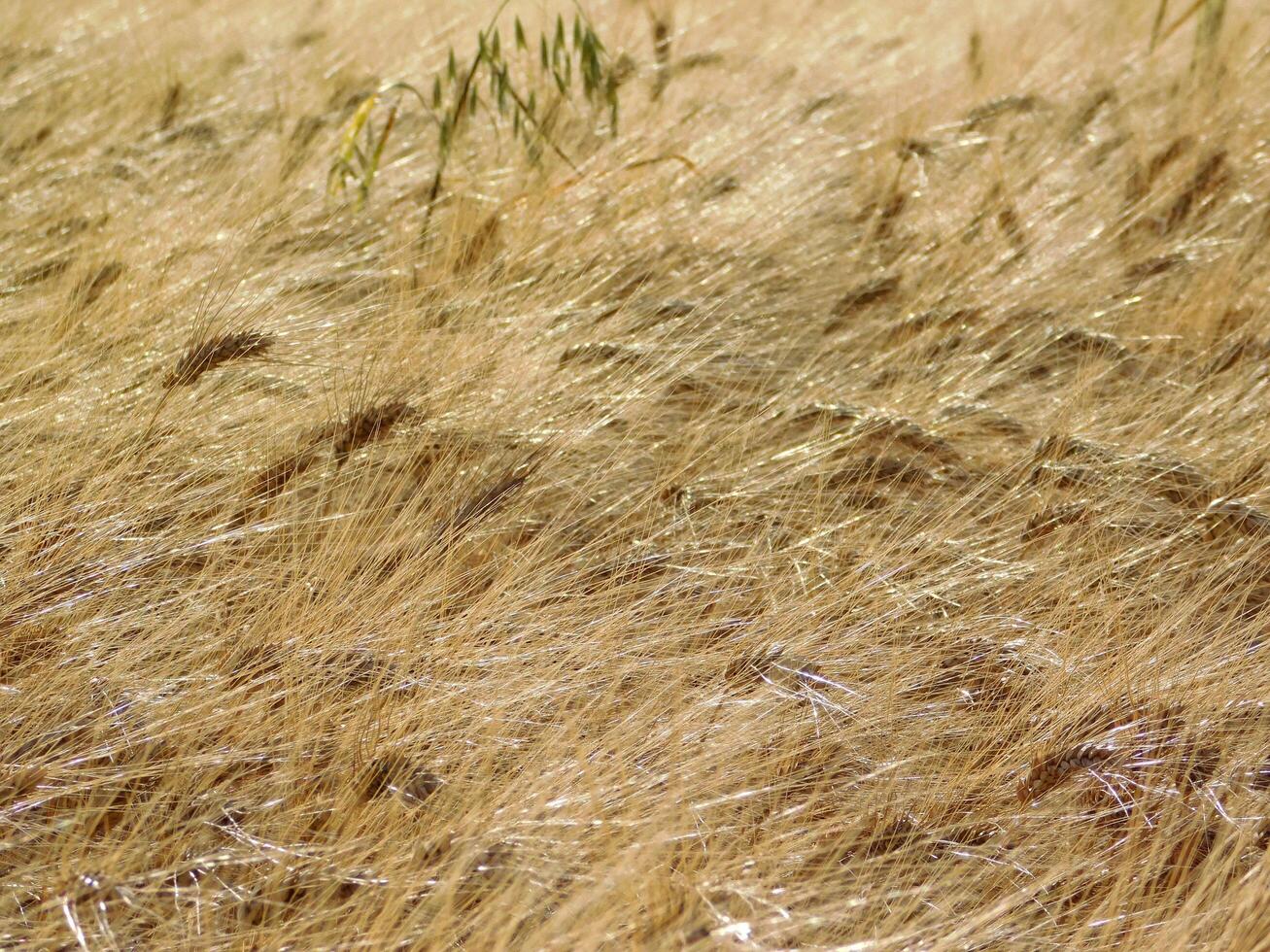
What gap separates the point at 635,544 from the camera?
4.75 feet

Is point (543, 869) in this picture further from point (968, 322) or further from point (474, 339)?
point (968, 322)

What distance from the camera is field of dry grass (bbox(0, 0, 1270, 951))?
1085 mm

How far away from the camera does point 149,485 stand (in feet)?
4.61

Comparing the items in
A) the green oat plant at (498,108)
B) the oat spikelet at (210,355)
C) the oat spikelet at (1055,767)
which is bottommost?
the oat spikelet at (1055,767)

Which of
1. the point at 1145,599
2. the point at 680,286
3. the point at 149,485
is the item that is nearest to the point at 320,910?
the point at 149,485

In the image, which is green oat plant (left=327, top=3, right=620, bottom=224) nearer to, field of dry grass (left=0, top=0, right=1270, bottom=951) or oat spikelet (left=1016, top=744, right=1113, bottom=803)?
field of dry grass (left=0, top=0, right=1270, bottom=951)

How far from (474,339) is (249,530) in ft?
1.34

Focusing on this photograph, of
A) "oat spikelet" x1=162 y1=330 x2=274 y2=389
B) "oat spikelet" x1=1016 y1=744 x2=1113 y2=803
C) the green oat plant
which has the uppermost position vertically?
"oat spikelet" x1=162 y1=330 x2=274 y2=389

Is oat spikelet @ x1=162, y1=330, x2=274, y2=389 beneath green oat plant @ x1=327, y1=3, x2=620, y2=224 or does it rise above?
above

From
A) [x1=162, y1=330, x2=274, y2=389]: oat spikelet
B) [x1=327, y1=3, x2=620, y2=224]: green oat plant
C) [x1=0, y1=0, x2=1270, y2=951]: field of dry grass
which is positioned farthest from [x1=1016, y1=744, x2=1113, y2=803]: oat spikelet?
[x1=327, y1=3, x2=620, y2=224]: green oat plant

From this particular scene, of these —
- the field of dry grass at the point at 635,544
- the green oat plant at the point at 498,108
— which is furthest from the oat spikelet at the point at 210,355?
the green oat plant at the point at 498,108

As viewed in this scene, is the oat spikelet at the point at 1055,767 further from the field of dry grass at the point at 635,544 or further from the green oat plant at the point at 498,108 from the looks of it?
the green oat plant at the point at 498,108

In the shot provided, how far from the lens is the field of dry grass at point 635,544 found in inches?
42.7

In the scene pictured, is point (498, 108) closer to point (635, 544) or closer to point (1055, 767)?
point (635, 544)
